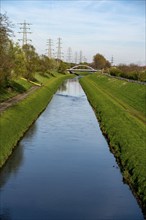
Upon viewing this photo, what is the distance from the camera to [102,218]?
633 inches

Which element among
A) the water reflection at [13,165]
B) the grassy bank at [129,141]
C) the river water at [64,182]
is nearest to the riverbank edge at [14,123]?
the water reflection at [13,165]

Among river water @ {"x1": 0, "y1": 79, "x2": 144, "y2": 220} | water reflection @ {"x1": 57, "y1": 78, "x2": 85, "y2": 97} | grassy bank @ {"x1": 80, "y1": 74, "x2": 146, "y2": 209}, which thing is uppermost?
water reflection @ {"x1": 57, "y1": 78, "x2": 85, "y2": 97}

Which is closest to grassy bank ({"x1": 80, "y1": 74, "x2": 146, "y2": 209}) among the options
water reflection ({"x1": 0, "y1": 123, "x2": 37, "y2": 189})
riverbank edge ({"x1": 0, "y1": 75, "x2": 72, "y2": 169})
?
water reflection ({"x1": 0, "y1": 123, "x2": 37, "y2": 189})

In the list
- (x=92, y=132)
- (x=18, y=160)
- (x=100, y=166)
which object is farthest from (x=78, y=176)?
(x=92, y=132)

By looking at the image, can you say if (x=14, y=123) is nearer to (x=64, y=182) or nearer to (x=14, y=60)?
(x=64, y=182)

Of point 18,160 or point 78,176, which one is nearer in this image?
point 78,176

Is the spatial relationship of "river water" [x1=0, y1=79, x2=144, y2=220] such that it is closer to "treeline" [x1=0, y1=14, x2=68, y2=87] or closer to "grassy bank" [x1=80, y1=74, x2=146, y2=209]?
"grassy bank" [x1=80, y1=74, x2=146, y2=209]

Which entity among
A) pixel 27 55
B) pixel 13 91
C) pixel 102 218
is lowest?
pixel 102 218

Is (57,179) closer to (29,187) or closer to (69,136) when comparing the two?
(29,187)

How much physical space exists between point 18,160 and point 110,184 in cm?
678

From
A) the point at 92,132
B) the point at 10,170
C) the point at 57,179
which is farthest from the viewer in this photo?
the point at 92,132

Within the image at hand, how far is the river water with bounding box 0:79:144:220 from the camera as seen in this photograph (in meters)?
16.6

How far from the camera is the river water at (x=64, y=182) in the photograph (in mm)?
A: 16562

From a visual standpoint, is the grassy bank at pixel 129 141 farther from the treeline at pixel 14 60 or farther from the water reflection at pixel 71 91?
the water reflection at pixel 71 91
